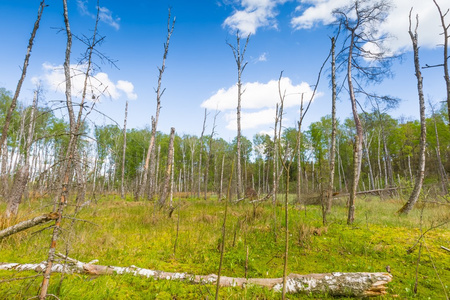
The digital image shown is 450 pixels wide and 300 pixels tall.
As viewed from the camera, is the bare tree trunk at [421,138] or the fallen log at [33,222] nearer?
the fallen log at [33,222]

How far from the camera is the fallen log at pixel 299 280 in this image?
9.50ft

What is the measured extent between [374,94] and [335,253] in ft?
30.6

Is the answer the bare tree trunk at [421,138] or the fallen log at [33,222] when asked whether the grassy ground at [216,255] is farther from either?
the bare tree trunk at [421,138]

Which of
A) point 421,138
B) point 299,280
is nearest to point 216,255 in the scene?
point 299,280

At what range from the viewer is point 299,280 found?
306 cm

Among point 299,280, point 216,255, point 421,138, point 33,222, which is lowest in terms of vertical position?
point 216,255

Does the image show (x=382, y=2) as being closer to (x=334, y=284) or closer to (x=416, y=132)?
(x=334, y=284)

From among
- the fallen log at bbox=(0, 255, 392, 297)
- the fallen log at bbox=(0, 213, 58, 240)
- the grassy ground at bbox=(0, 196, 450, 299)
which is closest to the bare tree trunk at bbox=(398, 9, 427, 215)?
the grassy ground at bbox=(0, 196, 450, 299)

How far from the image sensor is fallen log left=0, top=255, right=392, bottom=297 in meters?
2.89

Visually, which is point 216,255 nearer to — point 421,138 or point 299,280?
point 299,280

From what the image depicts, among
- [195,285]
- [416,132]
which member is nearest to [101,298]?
[195,285]

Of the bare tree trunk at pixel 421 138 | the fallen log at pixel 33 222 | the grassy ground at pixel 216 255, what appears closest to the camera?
the fallen log at pixel 33 222

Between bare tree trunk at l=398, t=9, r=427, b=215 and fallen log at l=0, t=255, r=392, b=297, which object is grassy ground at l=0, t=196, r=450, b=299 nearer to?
fallen log at l=0, t=255, r=392, b=297

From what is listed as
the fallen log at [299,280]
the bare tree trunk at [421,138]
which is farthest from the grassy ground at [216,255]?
the bare tree trunk at [421,138]
